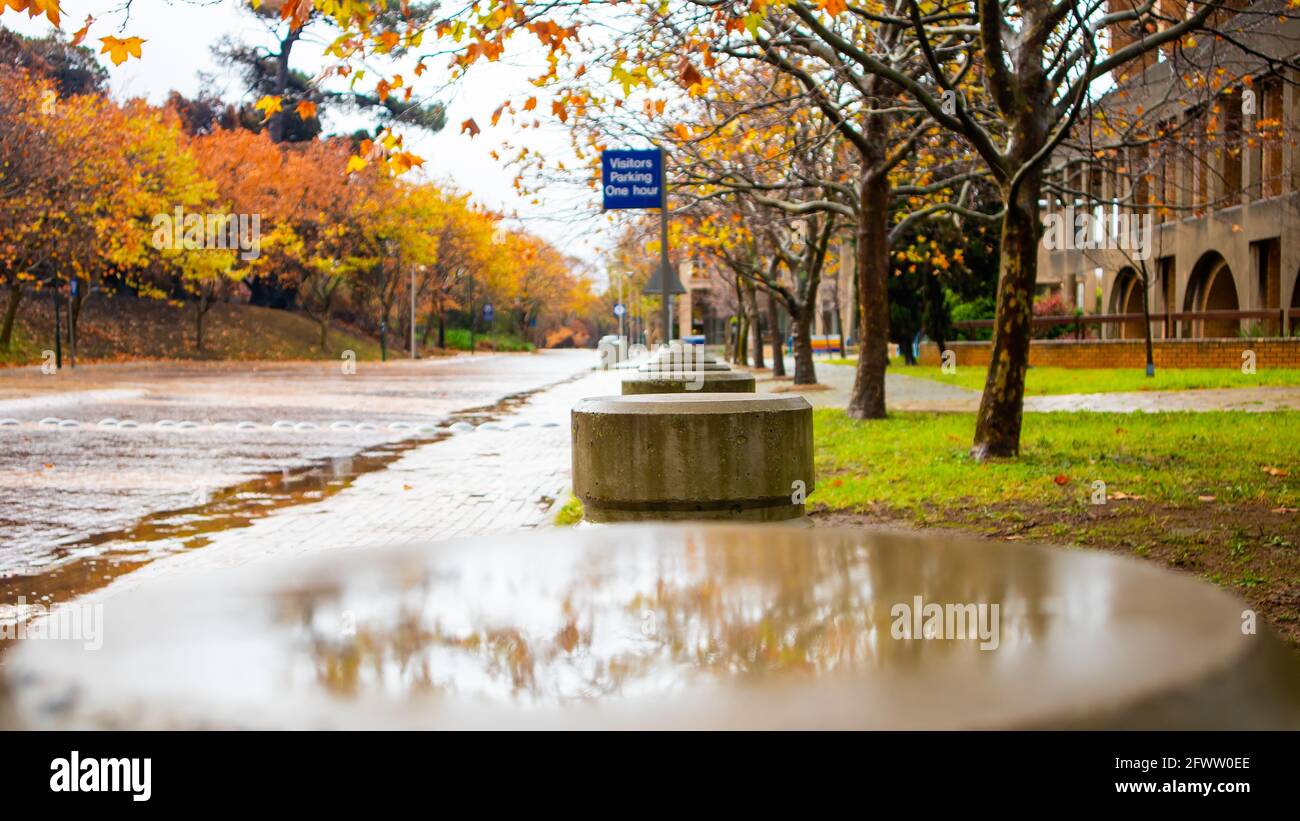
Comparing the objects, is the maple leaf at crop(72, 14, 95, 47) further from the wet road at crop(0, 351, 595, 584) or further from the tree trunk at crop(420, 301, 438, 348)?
the tree trunk at crop(420, 301, 438, 348)

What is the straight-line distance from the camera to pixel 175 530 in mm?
8680

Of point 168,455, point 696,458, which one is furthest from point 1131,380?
point 696,458

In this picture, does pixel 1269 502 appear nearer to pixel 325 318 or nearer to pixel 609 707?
pixel 609 707

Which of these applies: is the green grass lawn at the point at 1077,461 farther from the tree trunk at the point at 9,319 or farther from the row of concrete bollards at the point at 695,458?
the tree trunk at the point at 9,319

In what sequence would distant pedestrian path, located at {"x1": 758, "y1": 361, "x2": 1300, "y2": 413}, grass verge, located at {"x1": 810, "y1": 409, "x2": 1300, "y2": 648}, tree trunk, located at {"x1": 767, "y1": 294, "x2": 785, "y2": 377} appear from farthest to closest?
tree trunk, located at {"x1": 767, "y1": 294, "x2": 785, "y2": 377}, distant pedestrian path, located at {"x1": 758, "y1": 361, "x2": 1300, "y2": 413}, grass verge, located at {"x1": 810, "y1": 409, "x2": 1300, "y2": 648}

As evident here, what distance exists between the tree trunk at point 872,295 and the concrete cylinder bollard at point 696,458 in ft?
37.6

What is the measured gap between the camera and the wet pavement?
805cm

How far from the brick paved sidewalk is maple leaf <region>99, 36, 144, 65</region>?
2.69 metres

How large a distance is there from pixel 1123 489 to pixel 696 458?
211 inches

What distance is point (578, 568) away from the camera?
1.29m

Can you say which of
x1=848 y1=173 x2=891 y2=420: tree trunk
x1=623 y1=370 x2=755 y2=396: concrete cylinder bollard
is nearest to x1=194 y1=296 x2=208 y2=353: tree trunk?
x1=848 y1=173 x2=891 y2=420: tree trunk
